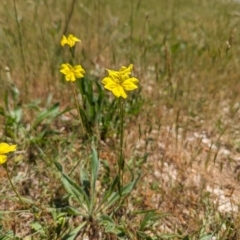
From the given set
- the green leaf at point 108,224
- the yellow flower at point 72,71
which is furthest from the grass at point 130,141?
the yellow flower at point 72,71

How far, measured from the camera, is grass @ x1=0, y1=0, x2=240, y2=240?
147cm

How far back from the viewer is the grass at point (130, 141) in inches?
57.9

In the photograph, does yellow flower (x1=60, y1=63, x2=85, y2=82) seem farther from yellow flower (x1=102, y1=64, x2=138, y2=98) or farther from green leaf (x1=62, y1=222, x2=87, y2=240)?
green leaf (x1=62, y1=222, x2=87, y2=240)

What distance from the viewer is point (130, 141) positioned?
1.96 m

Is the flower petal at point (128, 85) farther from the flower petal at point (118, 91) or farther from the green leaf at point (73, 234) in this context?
the green leaf at point (73, 234)

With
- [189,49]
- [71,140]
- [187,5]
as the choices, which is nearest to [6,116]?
[71,140]

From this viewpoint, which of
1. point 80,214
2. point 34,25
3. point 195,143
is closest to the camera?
point 80,214

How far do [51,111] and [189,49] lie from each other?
1.77 m

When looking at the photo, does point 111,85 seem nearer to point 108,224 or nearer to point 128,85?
point 128,85

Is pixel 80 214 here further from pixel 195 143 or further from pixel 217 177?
pixel 195 143

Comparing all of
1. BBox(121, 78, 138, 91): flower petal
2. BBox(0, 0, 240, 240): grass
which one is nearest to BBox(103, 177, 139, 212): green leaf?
BBox(0, 0, 240, 240): grass

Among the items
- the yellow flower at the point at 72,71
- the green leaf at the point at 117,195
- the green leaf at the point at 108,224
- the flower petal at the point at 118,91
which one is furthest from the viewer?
the green leaf at the point at 117,195

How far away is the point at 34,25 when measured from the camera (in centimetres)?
276

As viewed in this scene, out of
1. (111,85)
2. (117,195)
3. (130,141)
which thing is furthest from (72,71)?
(130,141)
